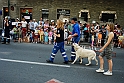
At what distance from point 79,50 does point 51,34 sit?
7615 millimetres

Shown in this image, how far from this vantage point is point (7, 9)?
2303cm

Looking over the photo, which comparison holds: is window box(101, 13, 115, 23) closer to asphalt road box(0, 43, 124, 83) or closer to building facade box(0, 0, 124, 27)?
building facade box(0, 0, 124, 27)

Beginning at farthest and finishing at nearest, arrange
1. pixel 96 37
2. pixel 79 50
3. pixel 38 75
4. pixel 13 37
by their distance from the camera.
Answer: pixel 13 37
pixel 96 37
pixel 79 50
pixel 38 75

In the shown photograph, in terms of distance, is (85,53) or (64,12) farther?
Result: (64,12)

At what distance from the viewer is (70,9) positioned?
20.8 m

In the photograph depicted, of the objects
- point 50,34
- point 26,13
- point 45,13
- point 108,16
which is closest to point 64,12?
point 45,13

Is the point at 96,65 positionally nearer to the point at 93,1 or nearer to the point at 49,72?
the point at 49,72

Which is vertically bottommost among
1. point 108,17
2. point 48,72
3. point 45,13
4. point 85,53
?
point 48,72

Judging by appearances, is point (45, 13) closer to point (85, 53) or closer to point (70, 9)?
point (70, 9)

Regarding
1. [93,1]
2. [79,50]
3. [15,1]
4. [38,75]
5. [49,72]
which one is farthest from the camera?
[15,1]

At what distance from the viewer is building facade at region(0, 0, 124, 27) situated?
778 inches

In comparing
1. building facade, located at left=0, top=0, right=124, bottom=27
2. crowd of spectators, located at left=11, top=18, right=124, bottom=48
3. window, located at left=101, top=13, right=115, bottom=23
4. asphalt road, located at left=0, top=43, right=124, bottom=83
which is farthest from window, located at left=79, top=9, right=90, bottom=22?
asphalt road, located at left=0, top=43, right=124, bottom=83

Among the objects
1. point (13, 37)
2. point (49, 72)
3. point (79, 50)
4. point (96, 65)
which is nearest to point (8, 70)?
point (49, 72)

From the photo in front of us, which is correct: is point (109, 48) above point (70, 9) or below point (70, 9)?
below
